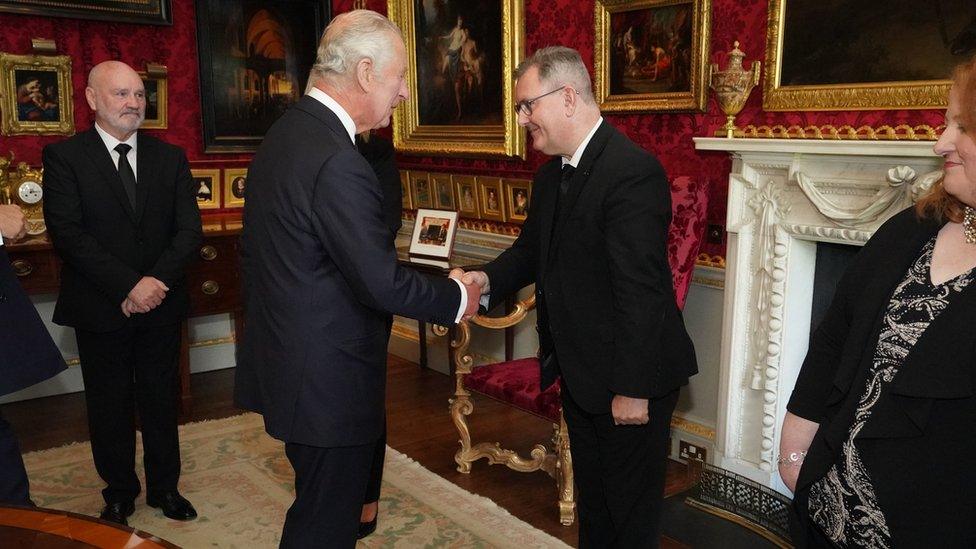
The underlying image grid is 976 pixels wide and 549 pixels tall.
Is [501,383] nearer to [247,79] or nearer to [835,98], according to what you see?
[835,98]

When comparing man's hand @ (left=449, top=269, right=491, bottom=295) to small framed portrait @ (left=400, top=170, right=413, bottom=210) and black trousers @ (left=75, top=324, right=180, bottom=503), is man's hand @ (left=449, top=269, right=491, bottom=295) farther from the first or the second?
small framed portrait @ (left=400, top=170, right=413, bottom=210)

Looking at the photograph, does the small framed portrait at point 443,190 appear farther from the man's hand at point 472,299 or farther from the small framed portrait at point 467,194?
the man's hand at point 472,299

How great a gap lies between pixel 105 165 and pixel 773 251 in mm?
3035

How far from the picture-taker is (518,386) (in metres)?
3.86

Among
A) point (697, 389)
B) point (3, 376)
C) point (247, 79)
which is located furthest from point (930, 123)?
point (247, 79)

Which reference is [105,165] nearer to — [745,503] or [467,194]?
[467,194]

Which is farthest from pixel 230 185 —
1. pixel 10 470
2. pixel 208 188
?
pixel 10 470

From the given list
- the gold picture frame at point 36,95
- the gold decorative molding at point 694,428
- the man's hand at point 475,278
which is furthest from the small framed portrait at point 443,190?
the man's hand at point 475,278

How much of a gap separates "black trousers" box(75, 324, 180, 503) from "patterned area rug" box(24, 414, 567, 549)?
0.24 meters

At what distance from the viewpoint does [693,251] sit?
12.3ft

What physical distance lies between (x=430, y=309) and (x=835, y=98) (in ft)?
6.93

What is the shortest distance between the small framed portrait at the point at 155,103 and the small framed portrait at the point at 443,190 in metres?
2.06

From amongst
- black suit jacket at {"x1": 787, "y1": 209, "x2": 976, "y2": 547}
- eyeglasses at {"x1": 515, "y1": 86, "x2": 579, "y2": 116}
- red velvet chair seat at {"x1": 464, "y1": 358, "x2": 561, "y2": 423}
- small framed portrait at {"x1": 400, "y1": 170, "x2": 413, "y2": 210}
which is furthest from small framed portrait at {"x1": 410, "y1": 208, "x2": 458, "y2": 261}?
black suit jacket at {"x1": 787, "y1": 209, "x2": 976, "y2": 547}

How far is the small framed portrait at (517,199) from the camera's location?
514cm
